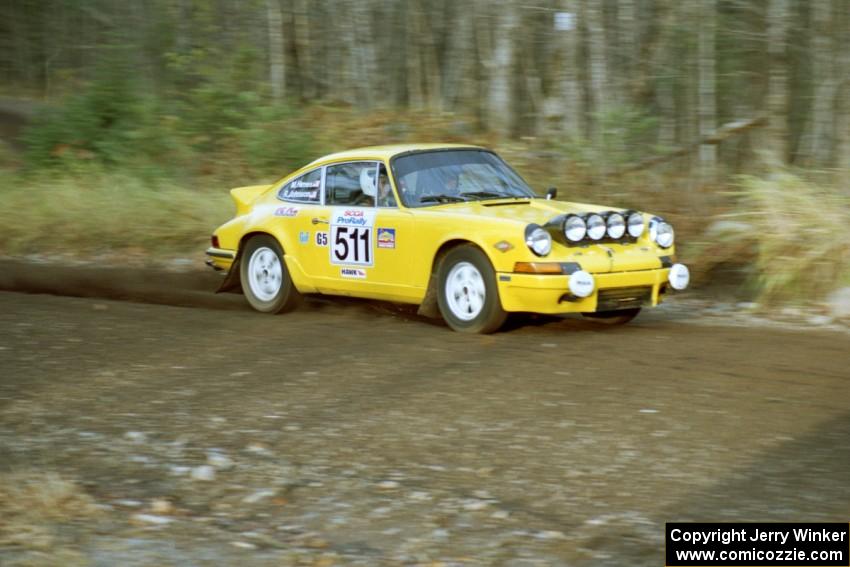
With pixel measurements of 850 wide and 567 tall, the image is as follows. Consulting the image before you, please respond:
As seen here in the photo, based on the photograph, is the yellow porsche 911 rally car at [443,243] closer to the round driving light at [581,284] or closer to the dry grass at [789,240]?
the round driving light at [581,284]

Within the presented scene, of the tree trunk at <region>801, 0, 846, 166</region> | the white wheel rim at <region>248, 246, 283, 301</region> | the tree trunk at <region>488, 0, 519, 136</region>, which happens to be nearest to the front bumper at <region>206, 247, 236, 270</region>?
the white wheel rim at <region>248, 246, 283, 301</region>

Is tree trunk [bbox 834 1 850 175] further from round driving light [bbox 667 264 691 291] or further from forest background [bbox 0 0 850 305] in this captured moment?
round driving light [bbox 667 264 691 291]

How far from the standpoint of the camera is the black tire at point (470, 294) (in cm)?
801

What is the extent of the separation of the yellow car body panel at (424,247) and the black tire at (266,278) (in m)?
0.10

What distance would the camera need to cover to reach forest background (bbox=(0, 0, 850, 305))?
37.1 feet

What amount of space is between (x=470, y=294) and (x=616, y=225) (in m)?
1.14

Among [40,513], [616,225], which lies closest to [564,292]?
[616,225]

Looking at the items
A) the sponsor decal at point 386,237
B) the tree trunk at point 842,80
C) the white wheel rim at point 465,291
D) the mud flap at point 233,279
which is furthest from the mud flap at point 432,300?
the tree trunk at point 842,80

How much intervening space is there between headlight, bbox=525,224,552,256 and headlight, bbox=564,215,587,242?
6.9 inches

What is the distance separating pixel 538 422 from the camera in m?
5.95

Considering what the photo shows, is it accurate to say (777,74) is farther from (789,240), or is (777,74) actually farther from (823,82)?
(789,240)

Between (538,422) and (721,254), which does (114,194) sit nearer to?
(721,254)

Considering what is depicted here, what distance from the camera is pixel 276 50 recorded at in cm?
1997

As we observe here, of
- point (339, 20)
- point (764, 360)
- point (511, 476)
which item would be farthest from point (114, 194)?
point (511, 476)
